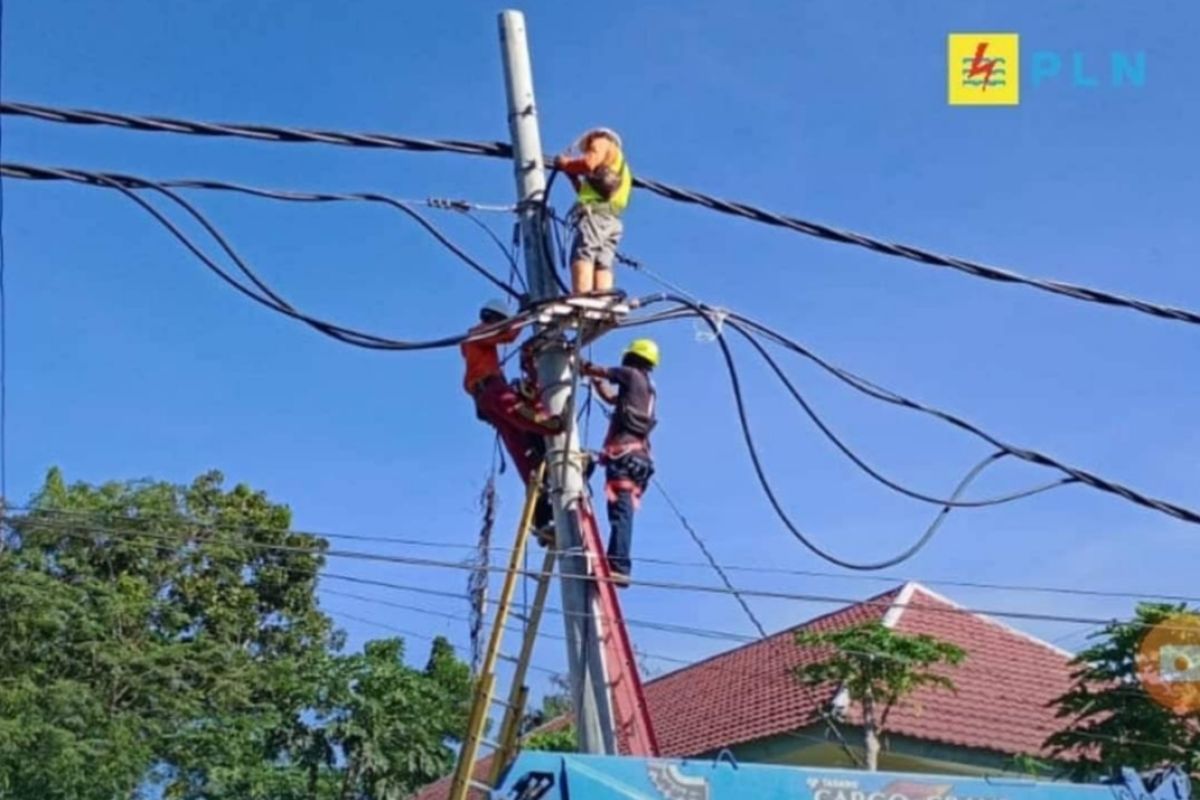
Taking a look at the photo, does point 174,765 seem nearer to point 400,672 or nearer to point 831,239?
point 400,672

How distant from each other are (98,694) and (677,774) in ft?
49.5

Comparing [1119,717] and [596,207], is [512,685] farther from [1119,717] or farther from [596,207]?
[1119,717]

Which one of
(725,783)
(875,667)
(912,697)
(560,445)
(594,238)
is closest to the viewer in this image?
(725,783)

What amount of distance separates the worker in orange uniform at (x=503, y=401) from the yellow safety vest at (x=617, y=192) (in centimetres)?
71

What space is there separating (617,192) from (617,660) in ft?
7.62

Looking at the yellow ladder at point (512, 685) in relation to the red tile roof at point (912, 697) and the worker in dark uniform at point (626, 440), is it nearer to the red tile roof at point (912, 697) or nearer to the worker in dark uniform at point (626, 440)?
the worker in dark uniform at point (626, 440)

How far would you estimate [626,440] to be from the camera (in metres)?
8.13

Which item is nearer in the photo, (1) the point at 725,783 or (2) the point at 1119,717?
(1) the point at 725,783

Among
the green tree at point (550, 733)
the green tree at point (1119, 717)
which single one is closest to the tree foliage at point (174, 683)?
the green tree at point (550, 733)

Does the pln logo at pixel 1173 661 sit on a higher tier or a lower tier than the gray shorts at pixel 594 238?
lower

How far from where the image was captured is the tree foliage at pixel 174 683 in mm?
17469

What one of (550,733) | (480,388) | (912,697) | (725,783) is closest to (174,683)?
(550,733)

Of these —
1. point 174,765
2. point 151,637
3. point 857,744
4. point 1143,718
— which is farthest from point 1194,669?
point 151,637

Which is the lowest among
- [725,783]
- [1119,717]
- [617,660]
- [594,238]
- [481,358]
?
[725,783]
